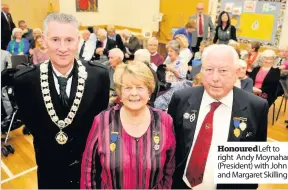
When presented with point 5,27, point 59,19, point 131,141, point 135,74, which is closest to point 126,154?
point 131,141

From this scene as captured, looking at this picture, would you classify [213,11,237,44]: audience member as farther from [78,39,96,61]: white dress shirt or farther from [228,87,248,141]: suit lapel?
[228,87,248,141]: suit lapel

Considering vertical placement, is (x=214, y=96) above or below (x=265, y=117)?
above

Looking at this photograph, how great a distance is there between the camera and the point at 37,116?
2193 millimetres

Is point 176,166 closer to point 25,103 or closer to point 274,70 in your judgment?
point 25,103

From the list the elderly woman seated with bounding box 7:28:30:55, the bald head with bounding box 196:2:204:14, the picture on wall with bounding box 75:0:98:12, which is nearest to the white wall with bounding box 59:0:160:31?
the picture on wall with bounding box 75:0:98:12

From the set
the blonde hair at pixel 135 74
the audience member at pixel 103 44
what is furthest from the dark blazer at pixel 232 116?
the audience member at pixel 103 44

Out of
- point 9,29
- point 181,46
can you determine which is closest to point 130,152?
point 181,46

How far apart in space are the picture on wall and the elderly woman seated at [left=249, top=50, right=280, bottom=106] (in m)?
7.87

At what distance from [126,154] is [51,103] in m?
0.67

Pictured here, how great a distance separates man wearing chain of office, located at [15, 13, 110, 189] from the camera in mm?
2008

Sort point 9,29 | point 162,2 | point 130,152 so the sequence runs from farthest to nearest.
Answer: point 162,2 < point 9,29 < point 130,152

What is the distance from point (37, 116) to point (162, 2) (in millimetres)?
9420

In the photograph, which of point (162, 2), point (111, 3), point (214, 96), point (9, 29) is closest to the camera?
point (214, 96)

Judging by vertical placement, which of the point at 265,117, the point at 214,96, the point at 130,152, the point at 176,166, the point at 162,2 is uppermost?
the point at 162,2
